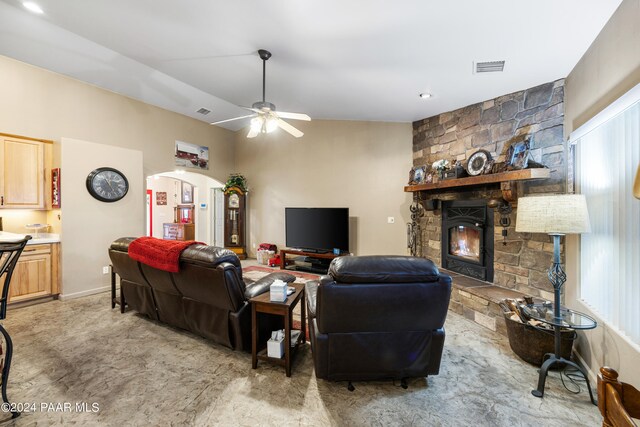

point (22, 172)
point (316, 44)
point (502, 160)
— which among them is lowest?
point (22, 172)

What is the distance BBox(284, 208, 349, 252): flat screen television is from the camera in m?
4.96

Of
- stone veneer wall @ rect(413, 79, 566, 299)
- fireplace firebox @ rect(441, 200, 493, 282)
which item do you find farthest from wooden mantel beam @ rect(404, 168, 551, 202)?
fireplace firebox @ rect(441, 200, 493, 282)

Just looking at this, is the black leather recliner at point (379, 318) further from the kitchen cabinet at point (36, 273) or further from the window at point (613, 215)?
the kitchen cabinet at point (36, 273)

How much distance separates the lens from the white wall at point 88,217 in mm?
3676

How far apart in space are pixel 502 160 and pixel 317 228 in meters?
3.19

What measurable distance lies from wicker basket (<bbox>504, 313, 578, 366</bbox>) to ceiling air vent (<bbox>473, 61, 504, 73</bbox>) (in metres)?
2.68

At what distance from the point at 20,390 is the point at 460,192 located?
4.96 metres

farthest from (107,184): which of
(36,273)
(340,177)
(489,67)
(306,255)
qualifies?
(489,67)

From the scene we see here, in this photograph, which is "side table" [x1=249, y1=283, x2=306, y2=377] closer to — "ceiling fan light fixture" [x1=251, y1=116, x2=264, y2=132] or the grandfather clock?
"ceiling fan light fixture" [x1=251, y1=116, x2=264, y2=132]

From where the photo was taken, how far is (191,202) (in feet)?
27.0

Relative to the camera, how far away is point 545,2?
2006 mm

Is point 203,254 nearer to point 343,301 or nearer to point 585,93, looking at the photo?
point 343,301

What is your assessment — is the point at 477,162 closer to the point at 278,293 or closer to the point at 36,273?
the point at 278,293

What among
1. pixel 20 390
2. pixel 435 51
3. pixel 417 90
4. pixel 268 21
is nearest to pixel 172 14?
pixel 268 21
